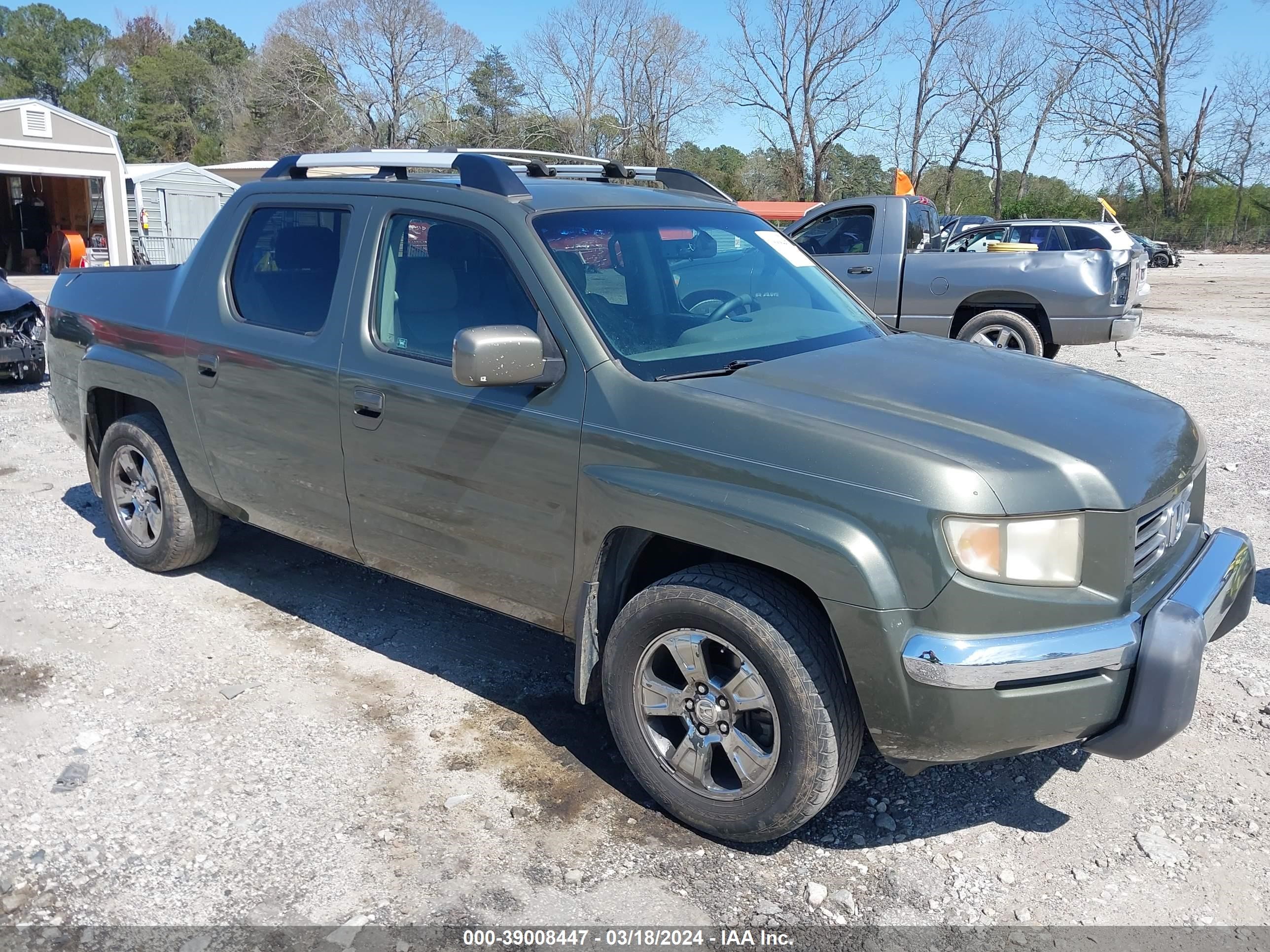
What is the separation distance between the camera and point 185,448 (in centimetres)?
479

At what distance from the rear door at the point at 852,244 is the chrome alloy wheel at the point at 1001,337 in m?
1.15

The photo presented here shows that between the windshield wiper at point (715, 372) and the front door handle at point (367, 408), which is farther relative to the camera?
the front door handle at point (367, 408)

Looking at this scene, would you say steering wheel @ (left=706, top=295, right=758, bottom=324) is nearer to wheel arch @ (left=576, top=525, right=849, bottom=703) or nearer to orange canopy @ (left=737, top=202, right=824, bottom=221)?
wheel arch @ (left=576, top=525, right=849, bottom=703)

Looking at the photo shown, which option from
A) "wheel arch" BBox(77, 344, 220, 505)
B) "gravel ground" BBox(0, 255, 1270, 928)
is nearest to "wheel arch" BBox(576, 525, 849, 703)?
"gravel ground" BBox(0, 255, 1270, 928)

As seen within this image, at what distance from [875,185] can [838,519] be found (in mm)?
46591

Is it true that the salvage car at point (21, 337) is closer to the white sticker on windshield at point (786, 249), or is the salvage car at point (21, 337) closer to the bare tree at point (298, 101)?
the white sticker on windshield at point (786, 249)

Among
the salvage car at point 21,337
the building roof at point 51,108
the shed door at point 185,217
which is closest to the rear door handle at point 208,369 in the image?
the salvage car at point 21,337

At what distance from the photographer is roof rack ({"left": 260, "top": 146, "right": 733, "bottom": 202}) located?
3777mm

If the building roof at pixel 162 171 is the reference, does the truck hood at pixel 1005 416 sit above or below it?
below

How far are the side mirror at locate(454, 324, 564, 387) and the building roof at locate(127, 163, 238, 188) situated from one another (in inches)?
1136

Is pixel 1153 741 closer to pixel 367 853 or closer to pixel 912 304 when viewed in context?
pixel 367 853

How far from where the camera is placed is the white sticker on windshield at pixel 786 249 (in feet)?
14.2

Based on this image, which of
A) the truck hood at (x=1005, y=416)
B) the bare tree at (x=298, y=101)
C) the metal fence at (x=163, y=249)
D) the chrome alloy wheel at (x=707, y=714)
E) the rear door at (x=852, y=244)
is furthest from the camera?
the bare tree at (x=298, y=101)

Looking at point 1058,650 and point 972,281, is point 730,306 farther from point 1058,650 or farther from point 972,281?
point 972,281
